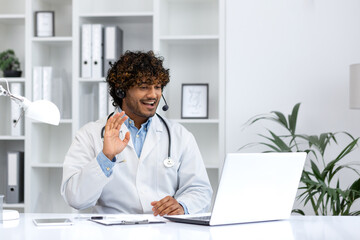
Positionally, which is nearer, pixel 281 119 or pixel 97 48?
pixel 281 119

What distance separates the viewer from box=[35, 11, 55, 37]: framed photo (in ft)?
12.0

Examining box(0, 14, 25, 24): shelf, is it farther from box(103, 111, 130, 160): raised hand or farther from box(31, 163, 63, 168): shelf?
box(103, 111, 130, 160): raised hand

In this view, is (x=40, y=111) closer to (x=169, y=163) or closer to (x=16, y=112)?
(x=169, y=163)

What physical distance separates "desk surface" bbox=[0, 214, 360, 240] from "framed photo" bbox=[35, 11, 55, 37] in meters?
2.04

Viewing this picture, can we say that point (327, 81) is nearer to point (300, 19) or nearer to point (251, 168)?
point (300, 19)

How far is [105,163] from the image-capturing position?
2.06 metres

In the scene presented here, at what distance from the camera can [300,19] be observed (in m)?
3.62

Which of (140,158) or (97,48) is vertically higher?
(97,48)

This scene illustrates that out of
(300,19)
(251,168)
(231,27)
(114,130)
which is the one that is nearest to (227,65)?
(231,27)

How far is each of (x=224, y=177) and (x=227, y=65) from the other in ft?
6.56

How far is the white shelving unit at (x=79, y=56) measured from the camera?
361 cm

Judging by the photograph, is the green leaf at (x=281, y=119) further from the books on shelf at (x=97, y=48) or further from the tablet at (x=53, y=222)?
the tablet at (x=53, y=222)

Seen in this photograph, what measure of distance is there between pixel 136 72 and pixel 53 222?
86 centimetres

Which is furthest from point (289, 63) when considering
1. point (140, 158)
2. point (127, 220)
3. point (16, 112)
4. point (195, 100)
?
point (127, 220)
